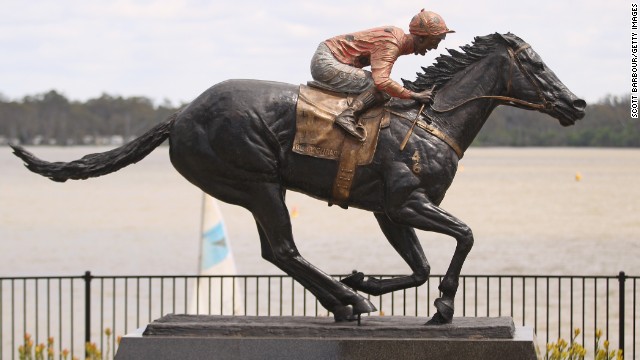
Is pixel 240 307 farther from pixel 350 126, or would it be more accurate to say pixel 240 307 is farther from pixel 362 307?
pixel 350 126

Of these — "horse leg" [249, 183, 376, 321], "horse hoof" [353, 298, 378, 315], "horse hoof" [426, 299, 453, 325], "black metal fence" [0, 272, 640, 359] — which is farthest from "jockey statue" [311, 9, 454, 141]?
"black metal fence" [0, 272, 640, 359]

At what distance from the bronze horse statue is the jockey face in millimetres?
125

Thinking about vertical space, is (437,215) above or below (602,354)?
above

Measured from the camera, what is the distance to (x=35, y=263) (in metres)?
32.9

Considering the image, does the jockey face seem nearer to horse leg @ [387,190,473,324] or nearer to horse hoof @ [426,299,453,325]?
horse leg @ [387,190,473,324]

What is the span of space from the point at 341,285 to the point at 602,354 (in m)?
3.22

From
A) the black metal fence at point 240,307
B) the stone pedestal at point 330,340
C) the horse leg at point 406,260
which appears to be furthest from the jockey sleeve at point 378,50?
the black metal fence at point 240,307

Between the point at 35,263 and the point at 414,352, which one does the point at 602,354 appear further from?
the point at 35,263

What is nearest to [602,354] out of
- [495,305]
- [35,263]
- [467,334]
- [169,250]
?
[467,334]

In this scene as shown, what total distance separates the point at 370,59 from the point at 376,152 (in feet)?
2.23

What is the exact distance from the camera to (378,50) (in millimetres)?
10602

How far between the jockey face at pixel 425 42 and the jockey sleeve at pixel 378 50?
0.04 meters

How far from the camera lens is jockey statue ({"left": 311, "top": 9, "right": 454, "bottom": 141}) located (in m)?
10.5

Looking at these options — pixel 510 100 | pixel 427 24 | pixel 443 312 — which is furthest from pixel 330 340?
pixel 427 24
